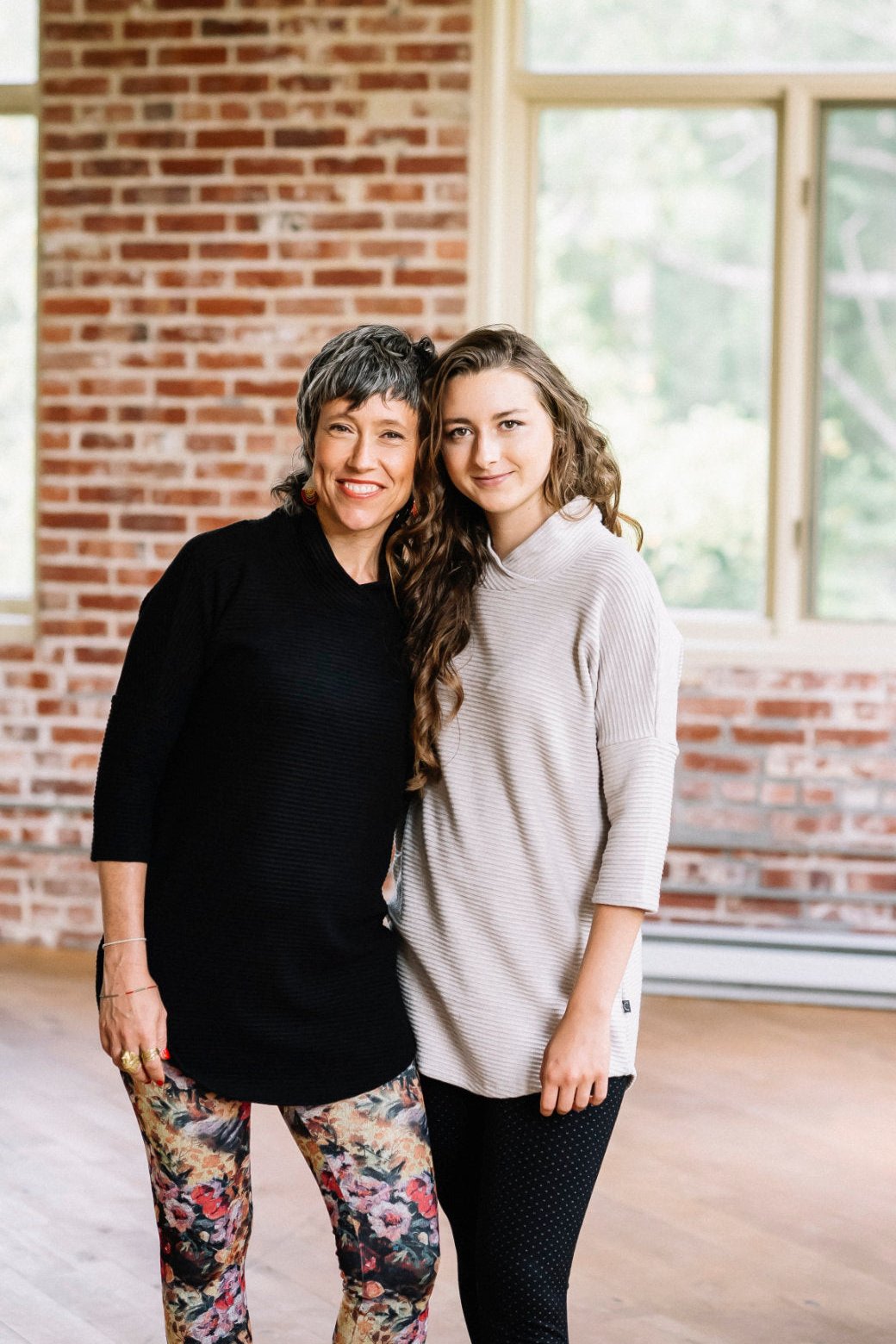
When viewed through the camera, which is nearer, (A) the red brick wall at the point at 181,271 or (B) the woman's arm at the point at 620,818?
(B) the woman's arm at the point at 620,818

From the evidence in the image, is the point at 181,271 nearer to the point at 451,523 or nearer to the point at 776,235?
the point at 776,235

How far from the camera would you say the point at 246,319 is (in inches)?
181

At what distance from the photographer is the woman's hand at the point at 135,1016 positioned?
1.61 meters

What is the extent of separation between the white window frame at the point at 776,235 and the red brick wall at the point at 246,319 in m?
0.08

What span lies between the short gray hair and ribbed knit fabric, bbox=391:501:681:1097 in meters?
0.23

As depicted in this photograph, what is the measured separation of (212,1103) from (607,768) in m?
0.56

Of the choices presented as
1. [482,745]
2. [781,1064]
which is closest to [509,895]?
[482,745]

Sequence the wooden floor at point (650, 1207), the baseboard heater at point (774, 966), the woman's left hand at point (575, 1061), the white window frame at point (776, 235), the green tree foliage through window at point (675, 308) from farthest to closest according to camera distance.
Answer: the green tree foliage through window at point (675, 308) → the white window frame at point (776, 235) → the baseboard heater at point (774, 966) → the wooden floor at point (650, 1207) → the woman's left hand at point (575, 1061)

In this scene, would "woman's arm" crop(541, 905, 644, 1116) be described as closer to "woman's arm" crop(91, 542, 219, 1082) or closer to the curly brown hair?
the curly brown hair

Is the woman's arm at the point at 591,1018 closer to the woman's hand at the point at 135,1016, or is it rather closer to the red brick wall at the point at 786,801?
the woman's hand at the point at 135,1016

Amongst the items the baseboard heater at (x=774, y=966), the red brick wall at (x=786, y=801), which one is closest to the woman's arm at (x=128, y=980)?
the baseboard heater at (x=774, y=966)

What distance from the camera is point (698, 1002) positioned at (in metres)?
4.35

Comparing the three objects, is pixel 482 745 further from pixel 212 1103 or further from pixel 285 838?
pixel 212 1103

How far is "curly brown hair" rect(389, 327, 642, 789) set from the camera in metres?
1.68
